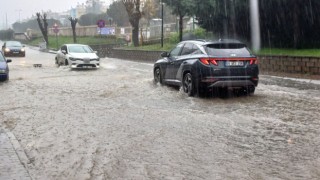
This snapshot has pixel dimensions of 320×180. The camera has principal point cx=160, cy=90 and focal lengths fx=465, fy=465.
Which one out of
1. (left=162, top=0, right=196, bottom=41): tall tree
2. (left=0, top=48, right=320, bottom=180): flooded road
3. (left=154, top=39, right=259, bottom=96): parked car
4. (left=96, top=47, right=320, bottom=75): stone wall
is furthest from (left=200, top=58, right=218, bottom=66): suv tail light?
(left=162, top=0, right=196, bottom=41): tall tree

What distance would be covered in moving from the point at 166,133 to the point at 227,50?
4515 millimetres

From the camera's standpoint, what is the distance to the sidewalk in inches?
222

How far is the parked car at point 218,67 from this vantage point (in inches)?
461

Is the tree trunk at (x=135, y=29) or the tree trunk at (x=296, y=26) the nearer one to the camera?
the tree trunk at (x=296, y=26)

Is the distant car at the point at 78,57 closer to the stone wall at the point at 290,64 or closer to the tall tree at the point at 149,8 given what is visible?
the stone wall at the point at 290,64

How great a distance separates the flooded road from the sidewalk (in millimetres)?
133

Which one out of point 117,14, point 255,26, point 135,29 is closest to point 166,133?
point 255,26

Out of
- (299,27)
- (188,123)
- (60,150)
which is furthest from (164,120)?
(299,27)

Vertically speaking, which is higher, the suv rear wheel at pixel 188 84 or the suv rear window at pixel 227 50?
the suv rear window at pixel 227 50

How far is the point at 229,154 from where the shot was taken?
21.7ft

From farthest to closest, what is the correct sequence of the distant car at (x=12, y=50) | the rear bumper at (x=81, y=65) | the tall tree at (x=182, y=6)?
the distant car at (x=12, y=50) → the tall tree at (x=182, y=6) → the rear bumper at (x=81, y=65)

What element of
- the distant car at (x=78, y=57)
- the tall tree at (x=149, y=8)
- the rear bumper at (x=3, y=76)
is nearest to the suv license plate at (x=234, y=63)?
the rear bumper at (x=3, y=76)

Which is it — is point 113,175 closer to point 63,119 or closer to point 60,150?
point 60,150

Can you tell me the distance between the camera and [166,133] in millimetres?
8078
